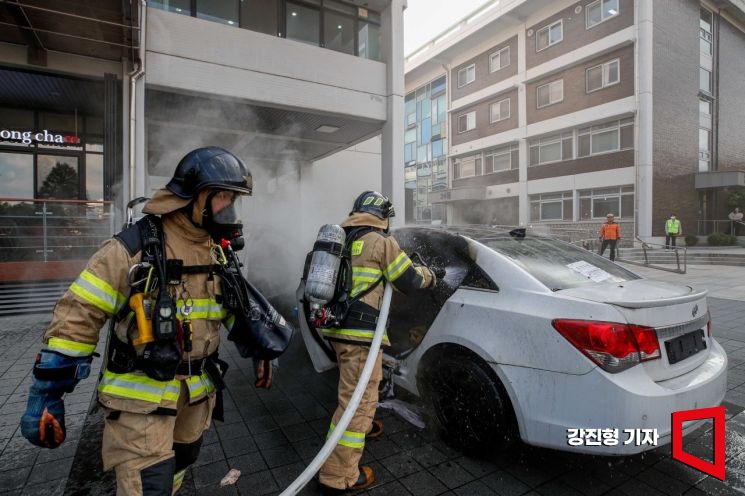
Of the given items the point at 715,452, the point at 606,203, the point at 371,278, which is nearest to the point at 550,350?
the point at 371,278

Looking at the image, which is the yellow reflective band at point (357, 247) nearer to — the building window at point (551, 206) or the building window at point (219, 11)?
the building window at point (219, 11)

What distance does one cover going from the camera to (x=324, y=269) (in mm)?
2551

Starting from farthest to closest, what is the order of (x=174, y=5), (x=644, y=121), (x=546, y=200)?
(x=546, y=200) → (x=644, y=121) → (x=174, y=5)

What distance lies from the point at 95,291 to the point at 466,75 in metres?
31.0

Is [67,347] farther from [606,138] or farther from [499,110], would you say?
[499,110]

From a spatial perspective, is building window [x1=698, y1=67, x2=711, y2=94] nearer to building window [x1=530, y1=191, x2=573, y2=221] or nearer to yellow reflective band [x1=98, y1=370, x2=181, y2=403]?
building window [x1=530, y1=191, x2=573, y2=221]

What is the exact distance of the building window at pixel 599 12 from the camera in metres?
20.4

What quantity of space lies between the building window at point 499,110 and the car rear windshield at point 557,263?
25.3m

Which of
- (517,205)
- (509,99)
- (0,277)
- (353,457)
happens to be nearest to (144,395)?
(353,457)

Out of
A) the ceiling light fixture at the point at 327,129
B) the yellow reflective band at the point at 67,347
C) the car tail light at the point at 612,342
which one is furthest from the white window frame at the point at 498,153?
the yellow reflective band at the point at 67,347

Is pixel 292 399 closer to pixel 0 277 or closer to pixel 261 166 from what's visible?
pixel 0 277

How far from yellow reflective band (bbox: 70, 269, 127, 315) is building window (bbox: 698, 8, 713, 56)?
2958 centimetres

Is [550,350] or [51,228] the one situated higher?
[51,228]

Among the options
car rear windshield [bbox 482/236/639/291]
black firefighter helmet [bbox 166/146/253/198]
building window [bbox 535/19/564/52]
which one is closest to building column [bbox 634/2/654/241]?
building window [bbox 535/19/564/52]
